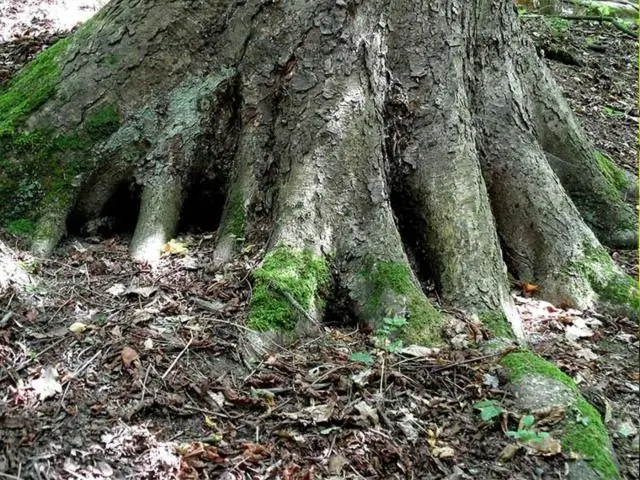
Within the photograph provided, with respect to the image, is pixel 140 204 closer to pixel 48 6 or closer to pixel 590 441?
pixel 590 441

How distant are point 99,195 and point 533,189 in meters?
3.17

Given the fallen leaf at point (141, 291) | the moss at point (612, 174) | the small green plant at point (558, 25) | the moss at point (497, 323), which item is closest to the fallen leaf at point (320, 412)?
the moss at point (497, 323)

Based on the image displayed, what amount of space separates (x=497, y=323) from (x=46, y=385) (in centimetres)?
247

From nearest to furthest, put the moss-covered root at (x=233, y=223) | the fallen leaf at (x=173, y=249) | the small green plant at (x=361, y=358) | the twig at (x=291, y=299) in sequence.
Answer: the small green plant at (x=361, y=358) < the twig at (x=291, y=299) < the moss-covered root at (x=233, y=223) < the fallen leaf at (x=173, y=249)

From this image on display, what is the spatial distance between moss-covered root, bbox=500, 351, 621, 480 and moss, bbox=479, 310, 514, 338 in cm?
31

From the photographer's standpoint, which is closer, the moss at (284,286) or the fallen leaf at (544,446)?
the fallen leaf at (544,446)

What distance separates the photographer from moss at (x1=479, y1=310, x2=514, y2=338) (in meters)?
3.88

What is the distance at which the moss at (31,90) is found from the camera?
15.5ft

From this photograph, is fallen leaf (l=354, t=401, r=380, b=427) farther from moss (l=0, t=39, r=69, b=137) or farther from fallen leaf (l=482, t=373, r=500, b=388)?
moss (l=0, t=39, r=69, b=137)

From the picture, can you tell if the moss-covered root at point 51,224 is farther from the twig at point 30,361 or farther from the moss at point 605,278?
the moss at point 605,278

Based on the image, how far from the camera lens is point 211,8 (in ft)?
16.0

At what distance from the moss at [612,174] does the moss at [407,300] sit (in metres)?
2.89

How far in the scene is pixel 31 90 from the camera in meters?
4.88

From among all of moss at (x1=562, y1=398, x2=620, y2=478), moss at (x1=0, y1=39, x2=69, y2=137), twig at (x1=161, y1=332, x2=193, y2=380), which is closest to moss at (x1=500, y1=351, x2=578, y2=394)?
moss at (x1=562, y1=398, x2=620, y2=478)
